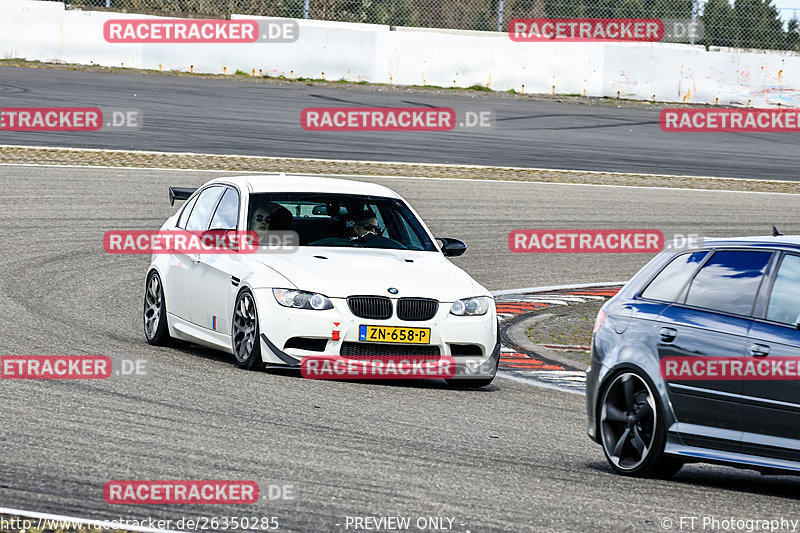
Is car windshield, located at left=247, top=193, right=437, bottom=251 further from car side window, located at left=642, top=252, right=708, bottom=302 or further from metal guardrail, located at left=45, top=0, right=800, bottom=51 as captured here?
metal guardrail, located at left=45, top=0, right=800, bottom=51

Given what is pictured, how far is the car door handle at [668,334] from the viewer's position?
24.9 feet

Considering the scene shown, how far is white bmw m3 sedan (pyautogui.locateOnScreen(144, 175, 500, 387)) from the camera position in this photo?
34.2 feet

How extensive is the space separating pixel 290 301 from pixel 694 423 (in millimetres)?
3864

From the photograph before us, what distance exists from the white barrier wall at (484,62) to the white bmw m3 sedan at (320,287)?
1977 cm

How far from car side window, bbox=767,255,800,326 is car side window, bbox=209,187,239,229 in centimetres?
550

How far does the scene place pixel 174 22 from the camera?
3138cm

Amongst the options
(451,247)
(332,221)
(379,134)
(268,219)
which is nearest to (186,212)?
(268,219)

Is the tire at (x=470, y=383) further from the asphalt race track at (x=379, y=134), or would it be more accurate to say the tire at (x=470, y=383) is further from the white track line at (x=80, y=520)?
the asphalt race track at (x=379, y=134)

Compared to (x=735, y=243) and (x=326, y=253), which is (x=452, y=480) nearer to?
(x=735, y=243)

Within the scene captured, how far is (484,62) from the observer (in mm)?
32375

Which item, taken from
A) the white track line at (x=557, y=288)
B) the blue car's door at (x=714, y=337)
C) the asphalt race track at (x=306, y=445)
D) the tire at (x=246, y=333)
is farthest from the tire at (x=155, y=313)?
the blue car's door at (x=714, y=337)

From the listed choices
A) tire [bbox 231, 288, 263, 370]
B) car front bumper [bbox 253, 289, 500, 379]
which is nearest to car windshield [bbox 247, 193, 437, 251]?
tire [bbox 231, 288, 263, 370]

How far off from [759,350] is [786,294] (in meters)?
0.34

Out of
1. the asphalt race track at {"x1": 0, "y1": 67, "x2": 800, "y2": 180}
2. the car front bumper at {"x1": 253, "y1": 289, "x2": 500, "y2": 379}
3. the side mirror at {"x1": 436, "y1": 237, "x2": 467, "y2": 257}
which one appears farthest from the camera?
the asphalt race track at {"x1": 0, "y1": 67, "x2": 800, "y2": 180}
